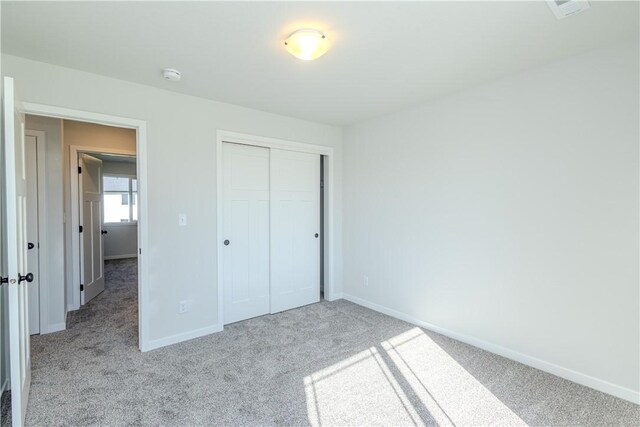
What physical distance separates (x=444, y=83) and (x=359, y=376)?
102 inches

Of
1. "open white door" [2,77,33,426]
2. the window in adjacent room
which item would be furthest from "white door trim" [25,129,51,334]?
the window in adjacent room

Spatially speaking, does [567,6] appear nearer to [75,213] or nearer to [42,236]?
[42,236]

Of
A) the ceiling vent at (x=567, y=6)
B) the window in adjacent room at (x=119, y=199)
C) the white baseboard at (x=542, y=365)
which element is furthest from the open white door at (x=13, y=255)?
the window in adjacent room at (x=119, y=199)

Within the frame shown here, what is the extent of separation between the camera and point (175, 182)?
297cm

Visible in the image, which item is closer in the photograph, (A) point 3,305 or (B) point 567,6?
(B) point 567,6

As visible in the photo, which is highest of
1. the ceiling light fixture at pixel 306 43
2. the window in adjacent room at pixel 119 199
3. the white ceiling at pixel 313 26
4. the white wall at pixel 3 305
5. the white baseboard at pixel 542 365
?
the white ceiling at pixel 313 26

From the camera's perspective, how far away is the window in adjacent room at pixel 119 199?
25.2ft

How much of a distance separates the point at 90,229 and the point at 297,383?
12.5 feet

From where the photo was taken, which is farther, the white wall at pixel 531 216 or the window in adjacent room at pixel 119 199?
the window in adjacent room at pixel 119 199

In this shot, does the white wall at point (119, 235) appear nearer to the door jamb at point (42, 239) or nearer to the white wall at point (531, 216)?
the door jamb at point (42, 239)

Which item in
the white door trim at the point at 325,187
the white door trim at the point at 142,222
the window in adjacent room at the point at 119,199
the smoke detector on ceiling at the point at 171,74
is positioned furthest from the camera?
the window in adjacent room at the point at 119,199

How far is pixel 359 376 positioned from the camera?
2.40 m

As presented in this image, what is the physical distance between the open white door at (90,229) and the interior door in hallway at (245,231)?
2.09 metres

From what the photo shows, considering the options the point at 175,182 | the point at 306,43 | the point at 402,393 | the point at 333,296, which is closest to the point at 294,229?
the point at 333,296
